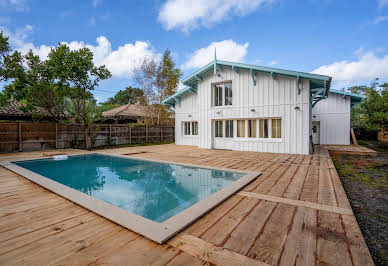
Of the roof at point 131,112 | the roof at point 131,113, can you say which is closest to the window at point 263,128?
the roof at point 131,113

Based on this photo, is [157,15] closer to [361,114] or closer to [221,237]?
[221,237]

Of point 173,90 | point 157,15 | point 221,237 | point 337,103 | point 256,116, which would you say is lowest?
point 221,237

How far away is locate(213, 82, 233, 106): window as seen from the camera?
11062 millimetres

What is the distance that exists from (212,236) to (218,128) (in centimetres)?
957

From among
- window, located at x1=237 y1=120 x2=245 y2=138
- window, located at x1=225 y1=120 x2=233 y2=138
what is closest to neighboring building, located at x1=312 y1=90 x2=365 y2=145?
window, located at x1=237 y1=120 x2=245 y2=138

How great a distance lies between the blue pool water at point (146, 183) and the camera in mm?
3738

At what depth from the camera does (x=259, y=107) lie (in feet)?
32.5

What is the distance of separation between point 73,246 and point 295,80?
10.2 meters

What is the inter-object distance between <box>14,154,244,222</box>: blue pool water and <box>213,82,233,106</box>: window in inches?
235

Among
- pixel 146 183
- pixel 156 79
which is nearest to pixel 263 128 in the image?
pixel 146 183

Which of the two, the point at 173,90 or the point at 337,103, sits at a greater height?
the point at 173,90

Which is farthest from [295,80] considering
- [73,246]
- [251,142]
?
[73,246]

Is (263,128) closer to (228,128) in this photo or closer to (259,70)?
(228,128)

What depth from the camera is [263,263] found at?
167 centimetres
